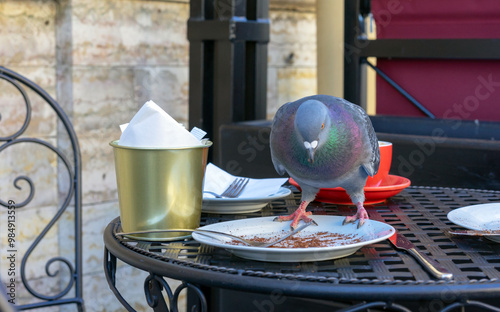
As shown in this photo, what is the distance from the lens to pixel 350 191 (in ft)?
3.22

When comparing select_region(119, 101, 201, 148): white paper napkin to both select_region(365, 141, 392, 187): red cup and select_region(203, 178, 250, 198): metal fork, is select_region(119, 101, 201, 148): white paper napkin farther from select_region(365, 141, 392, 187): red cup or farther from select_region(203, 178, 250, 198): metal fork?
select_region(365, 141, 392, 187): red cup

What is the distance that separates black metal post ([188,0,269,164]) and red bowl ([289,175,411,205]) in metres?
1.22

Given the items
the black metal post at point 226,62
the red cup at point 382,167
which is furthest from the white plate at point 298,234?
the black metal post at point 226,62

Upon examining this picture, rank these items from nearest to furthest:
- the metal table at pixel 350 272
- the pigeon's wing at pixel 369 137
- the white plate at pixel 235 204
→ 1. the metal table at pixel 350 272
2. the pigeon's wing at pixel 369 137
3. the white plate at pixel 235 204

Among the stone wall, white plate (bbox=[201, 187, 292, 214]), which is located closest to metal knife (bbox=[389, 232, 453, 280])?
white plate (bbox=[201, 187, 292, 214])

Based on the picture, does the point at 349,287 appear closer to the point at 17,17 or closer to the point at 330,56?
the point at 17,17

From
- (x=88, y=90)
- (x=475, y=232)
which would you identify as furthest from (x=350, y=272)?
(x=88, y=90)

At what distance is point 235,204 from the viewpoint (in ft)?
3.51

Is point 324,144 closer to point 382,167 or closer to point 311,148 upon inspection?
point 311,148

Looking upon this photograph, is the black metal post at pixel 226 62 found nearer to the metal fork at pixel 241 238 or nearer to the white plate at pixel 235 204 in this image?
the white plate at pixel 235 204

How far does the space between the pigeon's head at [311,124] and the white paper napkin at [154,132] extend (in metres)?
0.15

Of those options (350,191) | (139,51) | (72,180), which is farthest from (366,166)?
(139,51)

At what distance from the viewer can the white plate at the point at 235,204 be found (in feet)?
3.46

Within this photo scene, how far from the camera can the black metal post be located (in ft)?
7.66
